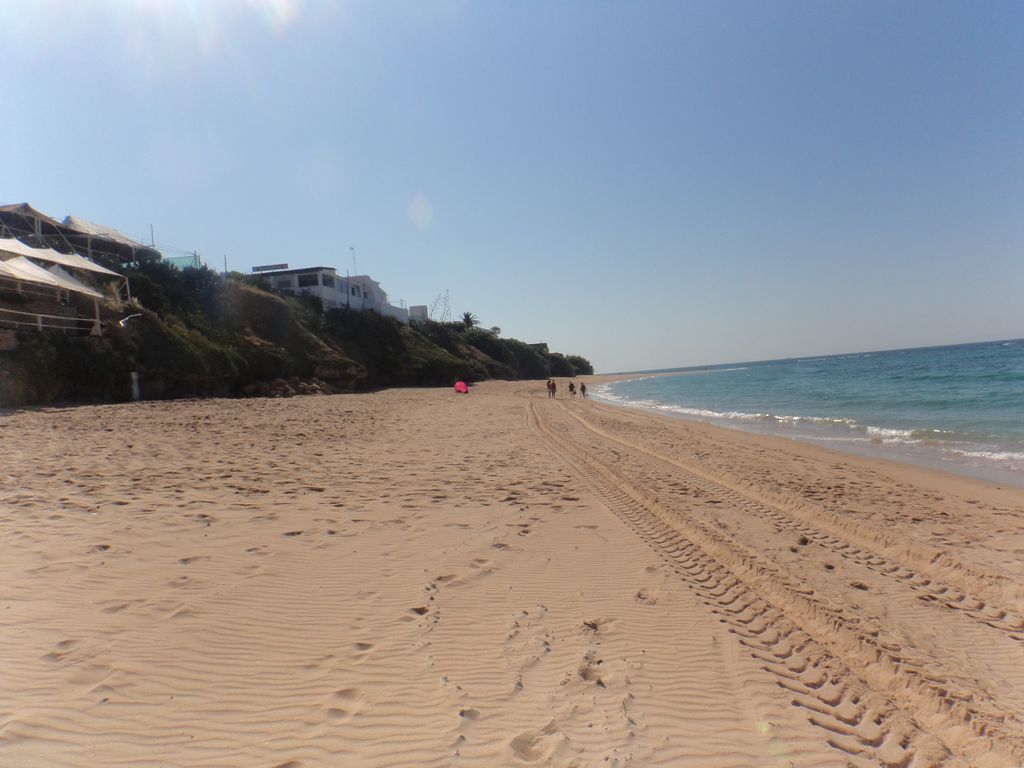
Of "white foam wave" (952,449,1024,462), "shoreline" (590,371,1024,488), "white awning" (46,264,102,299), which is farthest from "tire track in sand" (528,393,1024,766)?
"white awning" (46,264,102,299)

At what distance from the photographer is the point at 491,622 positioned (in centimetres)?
384

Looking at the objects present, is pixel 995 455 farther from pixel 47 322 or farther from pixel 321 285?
pixel 321 285

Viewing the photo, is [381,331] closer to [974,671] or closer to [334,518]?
[334,518]

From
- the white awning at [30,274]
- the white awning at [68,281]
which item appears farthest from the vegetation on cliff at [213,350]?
the white awning at [30,274]

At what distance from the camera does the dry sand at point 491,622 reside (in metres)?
2.65

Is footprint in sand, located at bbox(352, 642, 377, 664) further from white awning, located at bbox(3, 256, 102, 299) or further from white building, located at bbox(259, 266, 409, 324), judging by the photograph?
white building, located at bbox(259, 266, 409, 324)

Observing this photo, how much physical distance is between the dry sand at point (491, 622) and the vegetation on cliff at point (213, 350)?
41.2ft

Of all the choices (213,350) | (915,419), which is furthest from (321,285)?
(915,419)

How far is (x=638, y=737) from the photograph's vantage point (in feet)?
8.86

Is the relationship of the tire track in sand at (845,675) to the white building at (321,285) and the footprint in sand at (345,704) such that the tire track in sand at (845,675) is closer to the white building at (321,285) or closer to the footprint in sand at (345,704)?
the footprint in sand at (345,704)

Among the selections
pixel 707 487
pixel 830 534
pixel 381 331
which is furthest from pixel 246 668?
pixel 381 331

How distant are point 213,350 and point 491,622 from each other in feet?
82.2

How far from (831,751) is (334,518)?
201 inches

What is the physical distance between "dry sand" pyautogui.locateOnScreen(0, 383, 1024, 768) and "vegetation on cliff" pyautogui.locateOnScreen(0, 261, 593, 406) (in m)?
12.6
